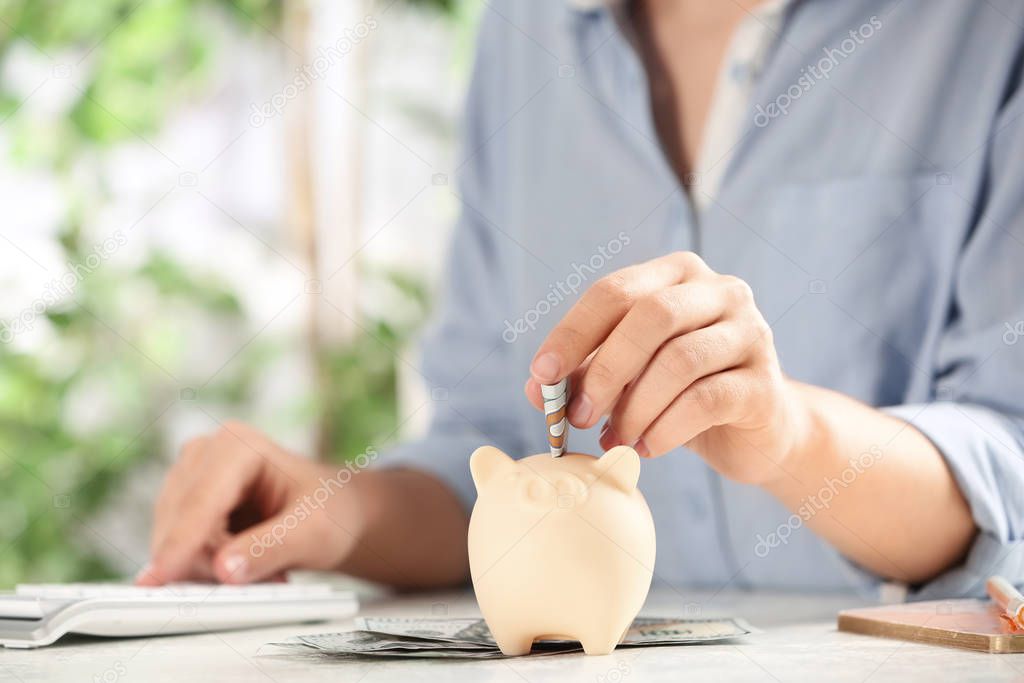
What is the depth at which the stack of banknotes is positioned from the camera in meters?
0.61

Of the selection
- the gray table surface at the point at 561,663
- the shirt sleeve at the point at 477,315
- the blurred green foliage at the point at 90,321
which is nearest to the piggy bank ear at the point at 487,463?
the gray table surface at the point at 561,663

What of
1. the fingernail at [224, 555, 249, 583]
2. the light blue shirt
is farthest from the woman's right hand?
the light blue shirt

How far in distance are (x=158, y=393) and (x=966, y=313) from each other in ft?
6.05

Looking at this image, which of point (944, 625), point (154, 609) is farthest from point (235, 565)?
point (944, 625)

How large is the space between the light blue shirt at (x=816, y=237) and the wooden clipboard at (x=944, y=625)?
0.09m

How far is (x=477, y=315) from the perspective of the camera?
1295mm

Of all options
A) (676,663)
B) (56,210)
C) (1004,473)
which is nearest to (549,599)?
(676,663)

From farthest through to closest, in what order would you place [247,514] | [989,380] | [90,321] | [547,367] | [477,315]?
[90,321]
[477,315]
[247,514]
[989,380]
[547,367]

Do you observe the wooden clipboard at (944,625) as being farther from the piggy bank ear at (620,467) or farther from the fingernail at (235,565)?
the fingernail at (235,565)

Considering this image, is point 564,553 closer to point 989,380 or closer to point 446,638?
point 446,638

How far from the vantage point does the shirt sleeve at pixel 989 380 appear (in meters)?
0.79

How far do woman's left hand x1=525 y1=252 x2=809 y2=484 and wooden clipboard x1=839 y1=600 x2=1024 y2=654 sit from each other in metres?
0.15

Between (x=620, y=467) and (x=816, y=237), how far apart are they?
465mm

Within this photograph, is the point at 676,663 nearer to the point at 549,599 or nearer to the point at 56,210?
the point at 549,599
